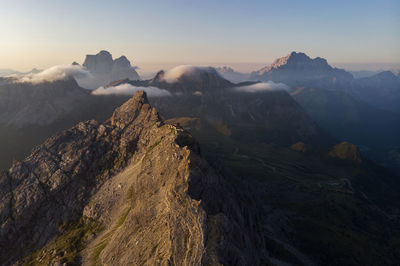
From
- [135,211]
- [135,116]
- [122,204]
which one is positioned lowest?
[122,204]

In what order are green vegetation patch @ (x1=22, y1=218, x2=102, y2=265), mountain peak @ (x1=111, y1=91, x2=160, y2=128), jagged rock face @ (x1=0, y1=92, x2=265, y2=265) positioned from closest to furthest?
jagged rock face @ (x1=0, y1=92, x2=265, y2=265) → green vegetation patch @ (x1=22, y1=218, x2=102, y2=265) → mountain peak @ (x1=111, y1=91, x2=160, y2=128)

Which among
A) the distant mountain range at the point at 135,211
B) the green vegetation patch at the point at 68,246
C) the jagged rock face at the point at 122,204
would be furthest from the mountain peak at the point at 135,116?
the green vegetation patch at the point at 68,246

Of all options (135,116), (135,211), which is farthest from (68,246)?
(135,116)

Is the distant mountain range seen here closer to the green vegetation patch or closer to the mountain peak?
the green vegetation patch

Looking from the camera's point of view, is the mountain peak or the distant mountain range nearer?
the distant mountain range

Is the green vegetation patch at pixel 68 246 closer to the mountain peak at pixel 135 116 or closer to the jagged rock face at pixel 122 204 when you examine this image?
the jagged rock face at pixel 122 204

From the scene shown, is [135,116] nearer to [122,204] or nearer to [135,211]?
[122,204]

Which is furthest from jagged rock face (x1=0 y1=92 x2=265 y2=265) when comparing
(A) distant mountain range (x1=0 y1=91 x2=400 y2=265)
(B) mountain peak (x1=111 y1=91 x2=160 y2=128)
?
(B) mountain peak (x1=111 y1=91 x2=160 y2=128)

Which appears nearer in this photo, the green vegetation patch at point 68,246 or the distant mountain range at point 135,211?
the distant mountain range at point 135,211
